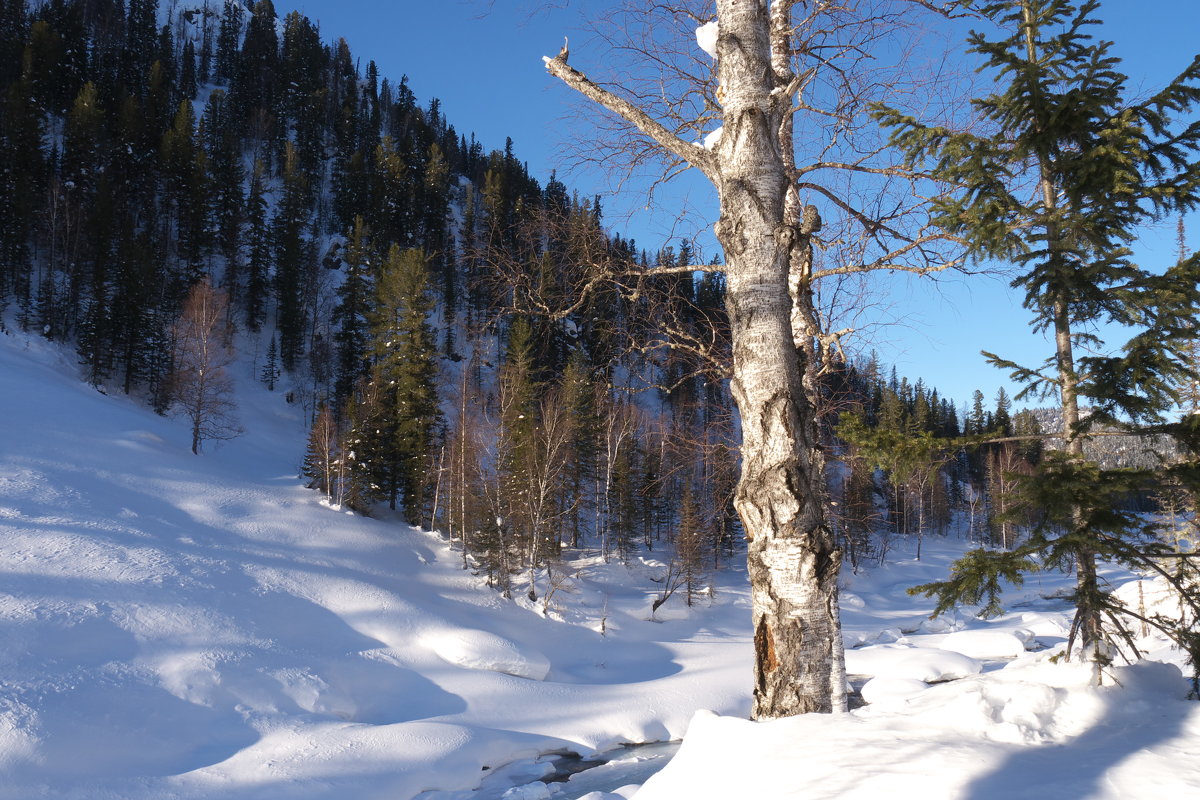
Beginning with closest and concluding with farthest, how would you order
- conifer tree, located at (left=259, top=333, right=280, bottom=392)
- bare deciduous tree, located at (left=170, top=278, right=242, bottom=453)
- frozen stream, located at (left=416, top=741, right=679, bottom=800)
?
frozen stream, located at (left=416, top=741, right=679, bottom=800) < bare deciduous tree, located at (left=170, top=278, right=242, bottom=453) < conifer tree, located at (left=259, top=333, right=280, bottom=392)

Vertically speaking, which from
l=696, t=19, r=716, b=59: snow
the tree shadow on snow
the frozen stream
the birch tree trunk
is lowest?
the frozen stream

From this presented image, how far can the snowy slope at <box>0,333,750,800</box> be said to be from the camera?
1261cm

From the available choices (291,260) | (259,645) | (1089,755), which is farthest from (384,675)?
(291,260)

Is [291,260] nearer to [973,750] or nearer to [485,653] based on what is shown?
[485,653]

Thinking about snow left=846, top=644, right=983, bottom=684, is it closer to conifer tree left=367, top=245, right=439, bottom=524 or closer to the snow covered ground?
the snow covered ground

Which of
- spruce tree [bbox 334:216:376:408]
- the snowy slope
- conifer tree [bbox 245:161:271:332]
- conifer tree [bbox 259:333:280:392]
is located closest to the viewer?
the snowy slope

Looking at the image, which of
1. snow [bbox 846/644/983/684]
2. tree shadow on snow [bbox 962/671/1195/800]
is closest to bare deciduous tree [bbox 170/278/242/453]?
snow [bbox 846/644/983/684]

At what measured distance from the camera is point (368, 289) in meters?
49.1

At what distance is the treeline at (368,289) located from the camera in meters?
6.08

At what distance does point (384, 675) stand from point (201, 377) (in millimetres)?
19931

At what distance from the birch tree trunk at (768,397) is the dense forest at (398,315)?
1.75m

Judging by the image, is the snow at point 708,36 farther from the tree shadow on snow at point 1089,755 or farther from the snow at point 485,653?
the snow at point 485,653

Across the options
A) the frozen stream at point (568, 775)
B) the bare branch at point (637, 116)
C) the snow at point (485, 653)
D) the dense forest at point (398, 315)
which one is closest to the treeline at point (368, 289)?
the dense forest at point (398, 315)

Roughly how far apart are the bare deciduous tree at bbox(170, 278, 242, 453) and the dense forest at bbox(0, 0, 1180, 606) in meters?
0.25
